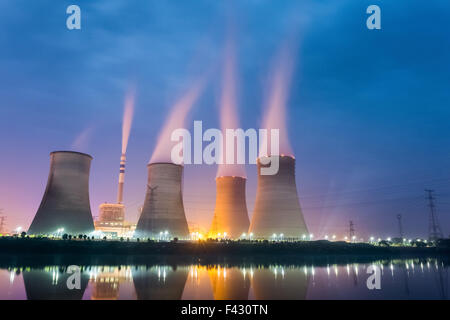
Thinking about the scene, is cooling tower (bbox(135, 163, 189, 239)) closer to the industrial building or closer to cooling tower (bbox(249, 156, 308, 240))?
cooling tower (bbox(249, 156, 308, 240))

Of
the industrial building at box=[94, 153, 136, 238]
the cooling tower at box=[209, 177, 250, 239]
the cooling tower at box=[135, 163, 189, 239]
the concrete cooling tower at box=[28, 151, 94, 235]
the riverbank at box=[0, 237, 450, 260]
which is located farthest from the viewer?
the industrial building at box=[94, 153, 136, 238]

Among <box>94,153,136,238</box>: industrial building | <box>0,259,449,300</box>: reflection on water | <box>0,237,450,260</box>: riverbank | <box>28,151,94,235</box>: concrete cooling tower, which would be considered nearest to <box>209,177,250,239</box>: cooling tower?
<box>0,237,450,260</box>: riverbank

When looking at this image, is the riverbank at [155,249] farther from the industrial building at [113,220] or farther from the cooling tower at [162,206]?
the industrial building at [113,220]

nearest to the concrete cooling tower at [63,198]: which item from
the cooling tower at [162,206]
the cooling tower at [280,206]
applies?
the cooling tower at [162,206]
